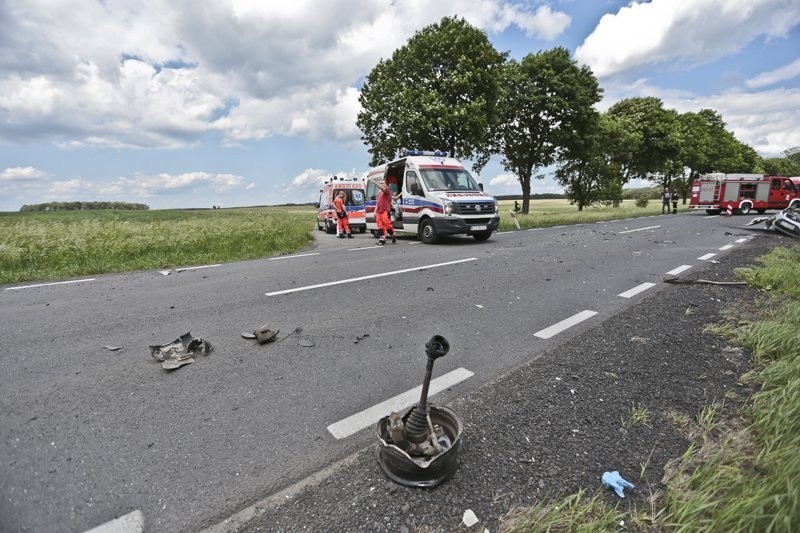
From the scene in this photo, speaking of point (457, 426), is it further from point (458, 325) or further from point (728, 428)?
point (458, 325)

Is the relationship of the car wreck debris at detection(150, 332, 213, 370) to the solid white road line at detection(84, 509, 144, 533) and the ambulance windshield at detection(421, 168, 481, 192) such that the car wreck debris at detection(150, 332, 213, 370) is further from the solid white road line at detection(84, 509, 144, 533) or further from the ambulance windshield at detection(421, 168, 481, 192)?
the ambulance windshield at detection(421, 168, 481, 192)

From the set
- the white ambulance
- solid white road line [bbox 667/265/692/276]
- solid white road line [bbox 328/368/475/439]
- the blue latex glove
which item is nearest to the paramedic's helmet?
the white ambulance

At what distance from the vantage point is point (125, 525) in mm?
1770

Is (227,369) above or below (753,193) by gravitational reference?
below

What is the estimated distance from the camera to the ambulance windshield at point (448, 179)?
12633 millimetres

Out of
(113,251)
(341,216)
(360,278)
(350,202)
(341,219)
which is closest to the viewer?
(360,278)

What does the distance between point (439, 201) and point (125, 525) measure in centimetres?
1091

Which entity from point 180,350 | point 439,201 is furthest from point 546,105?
point 180,350

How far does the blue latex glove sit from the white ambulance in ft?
32.8

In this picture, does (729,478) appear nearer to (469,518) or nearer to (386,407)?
(469,518)

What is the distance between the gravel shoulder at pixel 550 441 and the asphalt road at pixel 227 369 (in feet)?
0.66

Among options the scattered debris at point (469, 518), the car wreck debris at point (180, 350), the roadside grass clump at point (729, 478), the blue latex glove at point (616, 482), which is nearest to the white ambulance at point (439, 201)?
the car wreck debris at point (180, 350)

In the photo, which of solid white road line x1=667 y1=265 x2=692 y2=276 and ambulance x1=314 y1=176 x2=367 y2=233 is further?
ambulance x1=314 y1=176 x2=367 y2=233

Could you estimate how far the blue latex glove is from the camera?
1857 mm
